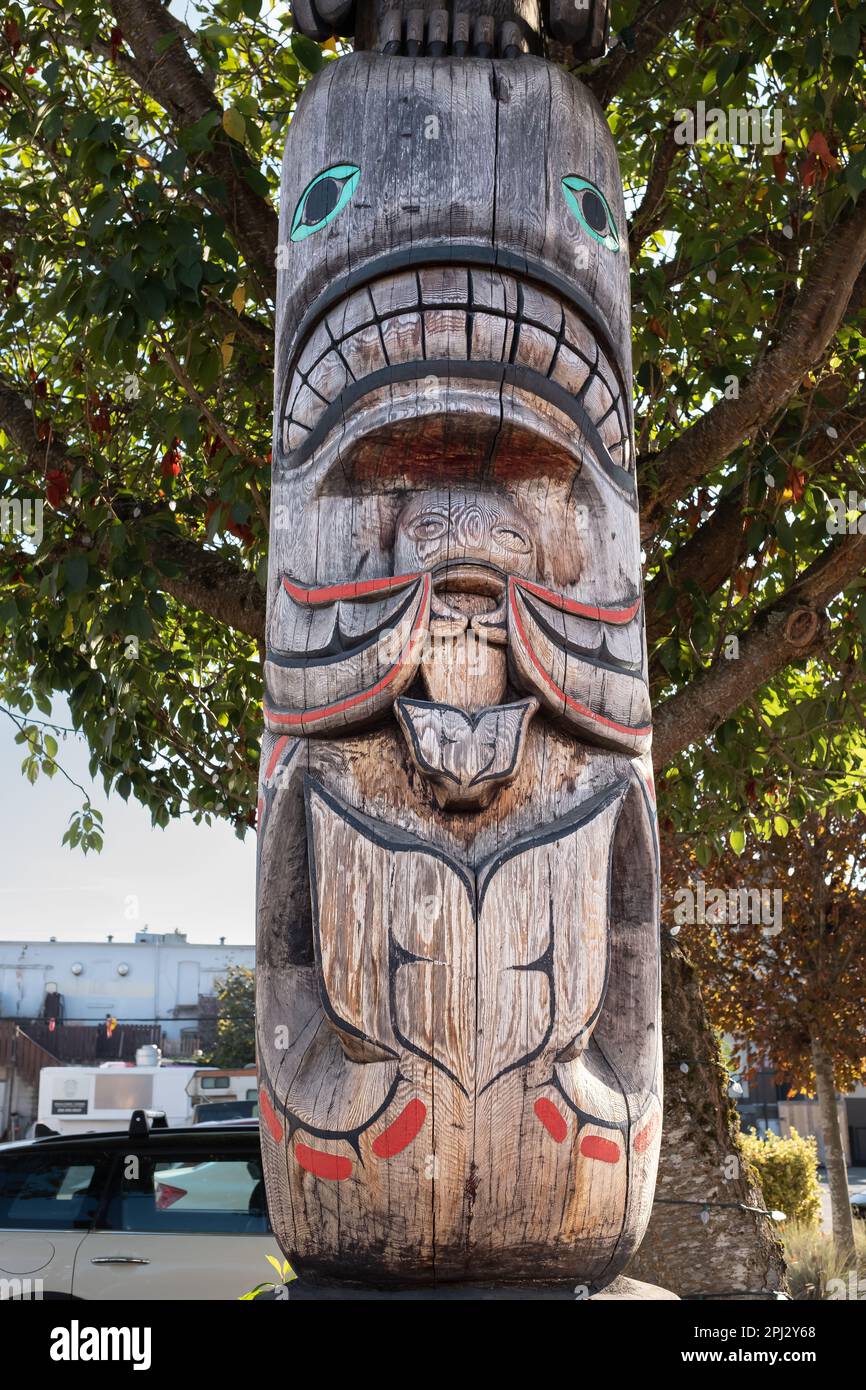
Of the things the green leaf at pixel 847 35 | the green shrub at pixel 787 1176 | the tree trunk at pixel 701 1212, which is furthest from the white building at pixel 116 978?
the green leaf at pixel 847 35

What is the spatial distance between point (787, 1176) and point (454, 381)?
1259cm

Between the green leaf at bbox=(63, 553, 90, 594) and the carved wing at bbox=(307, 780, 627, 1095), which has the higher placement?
the green leaf at bbox=(63, 553, 90, 594)

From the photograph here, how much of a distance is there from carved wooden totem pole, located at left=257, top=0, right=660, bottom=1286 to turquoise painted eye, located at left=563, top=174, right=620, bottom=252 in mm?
14

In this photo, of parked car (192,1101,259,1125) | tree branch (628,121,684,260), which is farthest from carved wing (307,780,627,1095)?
parked car (192,1101,259,1125)

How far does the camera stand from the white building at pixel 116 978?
140ft

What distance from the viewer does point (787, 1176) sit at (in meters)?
13.9

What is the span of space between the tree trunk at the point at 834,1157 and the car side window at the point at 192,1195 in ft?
19.6

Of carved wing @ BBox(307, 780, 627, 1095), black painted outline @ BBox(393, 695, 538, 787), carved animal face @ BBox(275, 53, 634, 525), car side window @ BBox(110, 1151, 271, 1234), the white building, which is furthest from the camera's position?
the white building

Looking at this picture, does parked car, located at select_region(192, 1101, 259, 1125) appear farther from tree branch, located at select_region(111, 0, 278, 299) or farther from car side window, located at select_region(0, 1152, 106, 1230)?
tree branch, located at select_region(111, 0, 278, 299)

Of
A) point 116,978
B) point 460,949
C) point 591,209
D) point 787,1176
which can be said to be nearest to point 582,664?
point 460,949

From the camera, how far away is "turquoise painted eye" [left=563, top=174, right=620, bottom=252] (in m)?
3.76

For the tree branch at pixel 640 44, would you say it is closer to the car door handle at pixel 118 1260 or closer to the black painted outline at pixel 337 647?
the black painted outline at pixel 337 647

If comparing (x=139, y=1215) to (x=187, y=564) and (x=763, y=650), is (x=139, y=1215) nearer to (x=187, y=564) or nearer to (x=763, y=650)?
(x=187, y=564)

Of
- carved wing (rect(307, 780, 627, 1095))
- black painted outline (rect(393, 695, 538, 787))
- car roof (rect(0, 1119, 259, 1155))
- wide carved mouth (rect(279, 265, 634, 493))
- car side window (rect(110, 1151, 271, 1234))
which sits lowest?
car side window (rect(110, 1151, 271, 1234))
